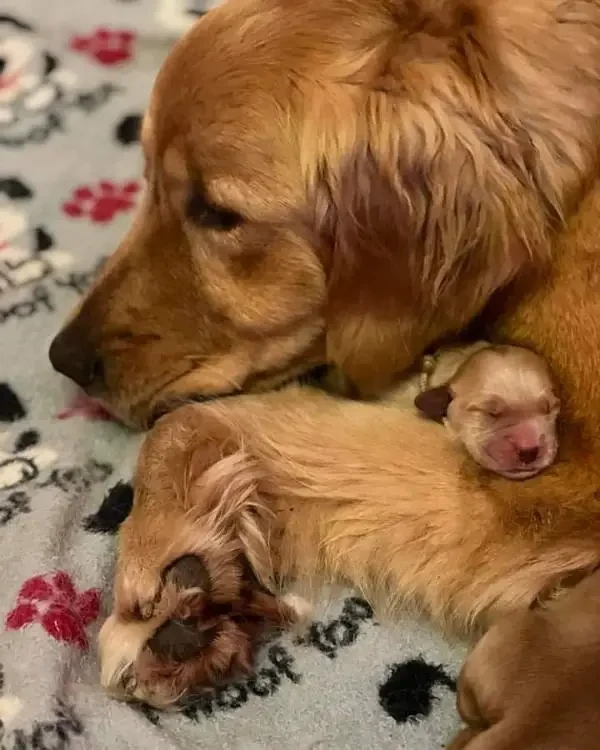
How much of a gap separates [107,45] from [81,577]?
1.28 m

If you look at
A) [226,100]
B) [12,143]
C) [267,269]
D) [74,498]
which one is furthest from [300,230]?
[12,143]

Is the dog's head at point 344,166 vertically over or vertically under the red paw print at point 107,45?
over

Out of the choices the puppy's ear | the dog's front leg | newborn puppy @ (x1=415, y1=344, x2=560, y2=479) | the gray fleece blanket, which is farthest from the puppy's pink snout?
the dog's front leg

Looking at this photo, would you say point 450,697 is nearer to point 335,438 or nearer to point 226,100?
point 335,438

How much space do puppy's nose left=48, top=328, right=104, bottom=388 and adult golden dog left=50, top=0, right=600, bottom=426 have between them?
9.1 inches

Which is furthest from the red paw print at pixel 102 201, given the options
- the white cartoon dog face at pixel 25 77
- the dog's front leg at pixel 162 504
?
the dog's front leg at pixel 162 504

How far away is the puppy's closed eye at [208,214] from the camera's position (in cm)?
134

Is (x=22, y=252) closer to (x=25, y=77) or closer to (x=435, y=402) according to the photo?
(x=25, y=77)

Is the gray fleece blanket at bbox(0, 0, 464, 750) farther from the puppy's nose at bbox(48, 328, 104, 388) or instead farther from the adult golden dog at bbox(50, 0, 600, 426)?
the adult golden dog at bbox(50, 0, 600, 426)

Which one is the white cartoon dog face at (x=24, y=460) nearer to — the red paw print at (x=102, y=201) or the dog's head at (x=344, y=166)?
the dog's head at (x=344, y=166)

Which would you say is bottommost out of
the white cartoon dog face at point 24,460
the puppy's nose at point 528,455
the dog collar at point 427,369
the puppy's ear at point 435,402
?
the white cartoon dog face at point 24,460

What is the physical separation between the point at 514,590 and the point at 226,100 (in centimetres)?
64

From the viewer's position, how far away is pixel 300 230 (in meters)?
1.33

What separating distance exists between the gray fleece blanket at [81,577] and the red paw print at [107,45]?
0.66ft
